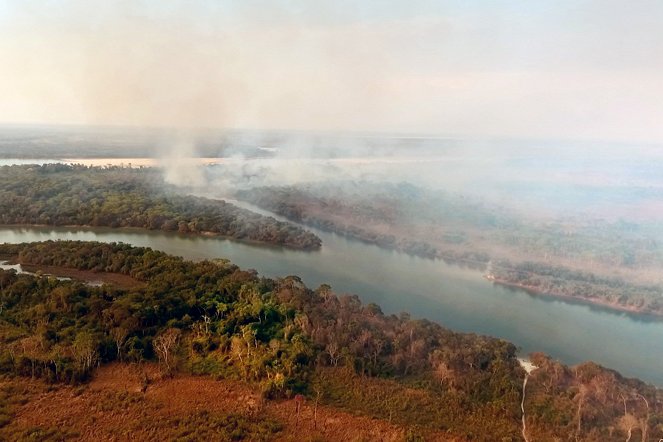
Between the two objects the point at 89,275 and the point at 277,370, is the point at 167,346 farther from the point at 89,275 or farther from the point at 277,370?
the point at 89,275

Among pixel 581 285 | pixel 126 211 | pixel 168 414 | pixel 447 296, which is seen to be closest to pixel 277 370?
pixel 168 414

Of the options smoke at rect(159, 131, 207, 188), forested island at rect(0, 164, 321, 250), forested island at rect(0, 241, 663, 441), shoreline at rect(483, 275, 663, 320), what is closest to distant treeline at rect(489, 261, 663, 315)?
shoreline at rect(483, 275, 663, 320)

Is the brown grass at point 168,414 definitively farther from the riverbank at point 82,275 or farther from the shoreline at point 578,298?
the shoreline at point 578,298

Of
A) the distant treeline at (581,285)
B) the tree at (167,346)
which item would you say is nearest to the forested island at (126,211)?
the distant treeline at (581,285)

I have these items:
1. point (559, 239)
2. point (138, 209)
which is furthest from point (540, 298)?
point (138, 209)

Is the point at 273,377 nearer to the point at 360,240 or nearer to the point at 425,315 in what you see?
the point at 425,315

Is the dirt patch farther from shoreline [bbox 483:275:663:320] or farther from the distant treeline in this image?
the distant treeline

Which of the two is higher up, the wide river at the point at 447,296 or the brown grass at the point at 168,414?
the wide river at the point at 447,296
